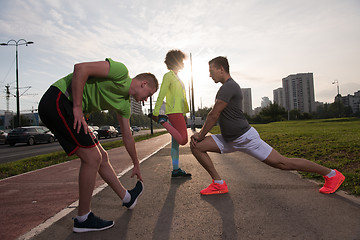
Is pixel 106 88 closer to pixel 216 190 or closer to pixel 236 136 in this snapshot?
pixel 236 136

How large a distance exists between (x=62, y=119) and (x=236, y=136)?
198cm

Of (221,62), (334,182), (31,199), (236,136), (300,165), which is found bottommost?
(31,199)

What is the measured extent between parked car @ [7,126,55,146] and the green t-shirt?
1996cm

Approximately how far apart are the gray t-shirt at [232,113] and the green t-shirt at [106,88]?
122cm

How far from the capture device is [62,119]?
2.39 metres

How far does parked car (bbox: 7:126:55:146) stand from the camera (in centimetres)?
1953

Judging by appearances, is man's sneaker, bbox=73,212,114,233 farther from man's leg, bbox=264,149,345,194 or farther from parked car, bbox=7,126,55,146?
parked car, bbox=7,126,55,146

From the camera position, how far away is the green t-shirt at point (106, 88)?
250 cm

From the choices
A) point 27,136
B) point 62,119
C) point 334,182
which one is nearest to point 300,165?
point 334,182

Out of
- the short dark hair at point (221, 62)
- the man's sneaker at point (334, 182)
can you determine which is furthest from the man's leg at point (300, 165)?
the short dark hair at point (221, 62)

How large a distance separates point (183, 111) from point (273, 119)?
259 feet

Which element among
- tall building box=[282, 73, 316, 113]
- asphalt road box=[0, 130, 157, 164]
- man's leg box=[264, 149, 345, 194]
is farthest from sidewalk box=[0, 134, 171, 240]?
tall building box=[282, 73, 316, 113]

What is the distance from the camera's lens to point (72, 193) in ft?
13.4

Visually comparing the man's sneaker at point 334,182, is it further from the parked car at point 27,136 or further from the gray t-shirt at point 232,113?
the parked car at point 27,136
